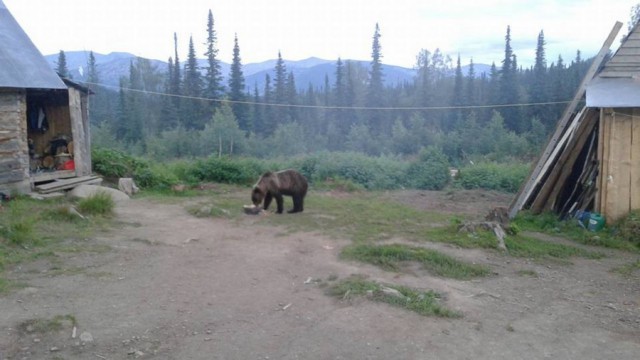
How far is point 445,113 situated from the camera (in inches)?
1957

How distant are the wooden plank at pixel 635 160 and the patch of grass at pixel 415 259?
4840 millimetres

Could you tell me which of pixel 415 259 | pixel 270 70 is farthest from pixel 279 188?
pixel 270 70

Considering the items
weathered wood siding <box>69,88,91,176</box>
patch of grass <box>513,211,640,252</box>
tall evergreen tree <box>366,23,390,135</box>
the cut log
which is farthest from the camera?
tall evergreen tree <box>366,23,390,135</box>

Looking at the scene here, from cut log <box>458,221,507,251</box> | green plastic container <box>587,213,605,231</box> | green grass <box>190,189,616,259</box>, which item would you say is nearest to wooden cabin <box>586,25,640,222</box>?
green plastic container <box>587,213,605,231</box>

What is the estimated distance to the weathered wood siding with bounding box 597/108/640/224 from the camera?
1024 cm

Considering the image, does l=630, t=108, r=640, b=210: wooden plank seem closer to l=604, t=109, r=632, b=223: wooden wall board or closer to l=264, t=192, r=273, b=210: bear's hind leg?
l=604, t=109, r=632, b=223: wooden wall board

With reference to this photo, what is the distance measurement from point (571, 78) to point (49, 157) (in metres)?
40.3

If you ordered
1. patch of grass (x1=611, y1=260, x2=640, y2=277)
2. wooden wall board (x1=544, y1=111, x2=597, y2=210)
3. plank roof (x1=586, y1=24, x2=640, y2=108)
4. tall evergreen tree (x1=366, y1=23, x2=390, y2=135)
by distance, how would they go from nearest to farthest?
patch of grass (x1=611, y1=260, x2=640, y2=277) < plank roof (x1=586, y1=24, x2=640, y2=108) < wooden wall board (x1=544, y1=111, x2=597, y2=210) < tall evergreen tree (x1=366, y1=23, x2=390, y2=135)

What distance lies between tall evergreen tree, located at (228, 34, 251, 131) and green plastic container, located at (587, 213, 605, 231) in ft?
120

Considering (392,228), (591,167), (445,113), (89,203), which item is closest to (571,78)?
(445,113)

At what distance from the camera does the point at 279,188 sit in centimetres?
1148

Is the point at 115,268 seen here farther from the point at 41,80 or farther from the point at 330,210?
the point at 41,80

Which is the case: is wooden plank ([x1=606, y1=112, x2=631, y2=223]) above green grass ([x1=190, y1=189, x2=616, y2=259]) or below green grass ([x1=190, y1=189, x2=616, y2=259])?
Answer: above

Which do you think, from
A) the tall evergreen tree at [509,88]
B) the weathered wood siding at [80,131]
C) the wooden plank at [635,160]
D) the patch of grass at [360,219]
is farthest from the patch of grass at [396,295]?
the tall evergreen tree at [509,88]
